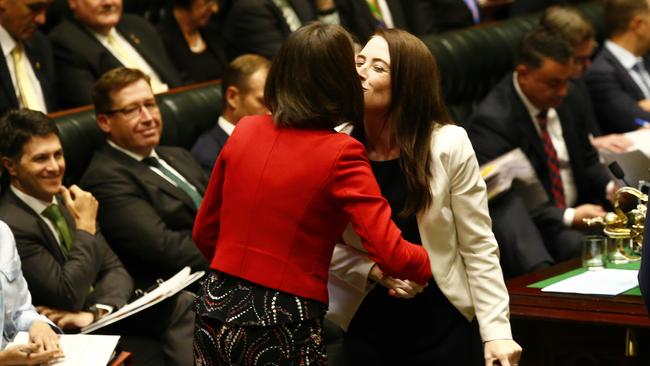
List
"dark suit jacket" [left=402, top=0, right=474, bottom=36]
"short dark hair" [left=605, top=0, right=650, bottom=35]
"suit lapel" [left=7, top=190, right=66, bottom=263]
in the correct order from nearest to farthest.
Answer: "suit lapel" [left=7, top=190, right=66, bottom=263]
"short dark hair" [left=605, top=0, right=650, bottom=35]
"dark suit jacket" [left=402, top=0, right=474, bottom=36]

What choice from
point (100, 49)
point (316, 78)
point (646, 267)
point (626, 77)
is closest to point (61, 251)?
point (100, 49)

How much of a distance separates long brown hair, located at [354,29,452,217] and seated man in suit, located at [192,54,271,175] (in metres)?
1.78

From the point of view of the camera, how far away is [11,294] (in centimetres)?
292

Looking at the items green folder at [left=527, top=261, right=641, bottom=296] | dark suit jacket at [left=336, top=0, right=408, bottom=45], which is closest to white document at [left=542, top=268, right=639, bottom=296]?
green folder at [left=527, top=261, right=641, bottom=296]

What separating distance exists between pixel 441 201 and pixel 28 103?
214 cm

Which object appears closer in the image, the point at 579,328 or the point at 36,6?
the point at 579,328

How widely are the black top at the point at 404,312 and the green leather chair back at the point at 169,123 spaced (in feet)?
5.36

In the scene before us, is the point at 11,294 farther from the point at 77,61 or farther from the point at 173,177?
the point at 77,61

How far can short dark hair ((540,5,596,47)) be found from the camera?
5008mm


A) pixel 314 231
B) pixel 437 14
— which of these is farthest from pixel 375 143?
pixel 437 14

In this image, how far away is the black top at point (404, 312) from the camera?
8.34 feet

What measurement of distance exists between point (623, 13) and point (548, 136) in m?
1.35

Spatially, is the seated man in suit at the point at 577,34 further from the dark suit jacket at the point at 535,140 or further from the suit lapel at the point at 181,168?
the suit lapel at the point at 181,168

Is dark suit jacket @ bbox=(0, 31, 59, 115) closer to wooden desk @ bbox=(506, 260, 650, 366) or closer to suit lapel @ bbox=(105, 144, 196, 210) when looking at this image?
suit lapel @ bbox=(105, 144, 196, 210)
